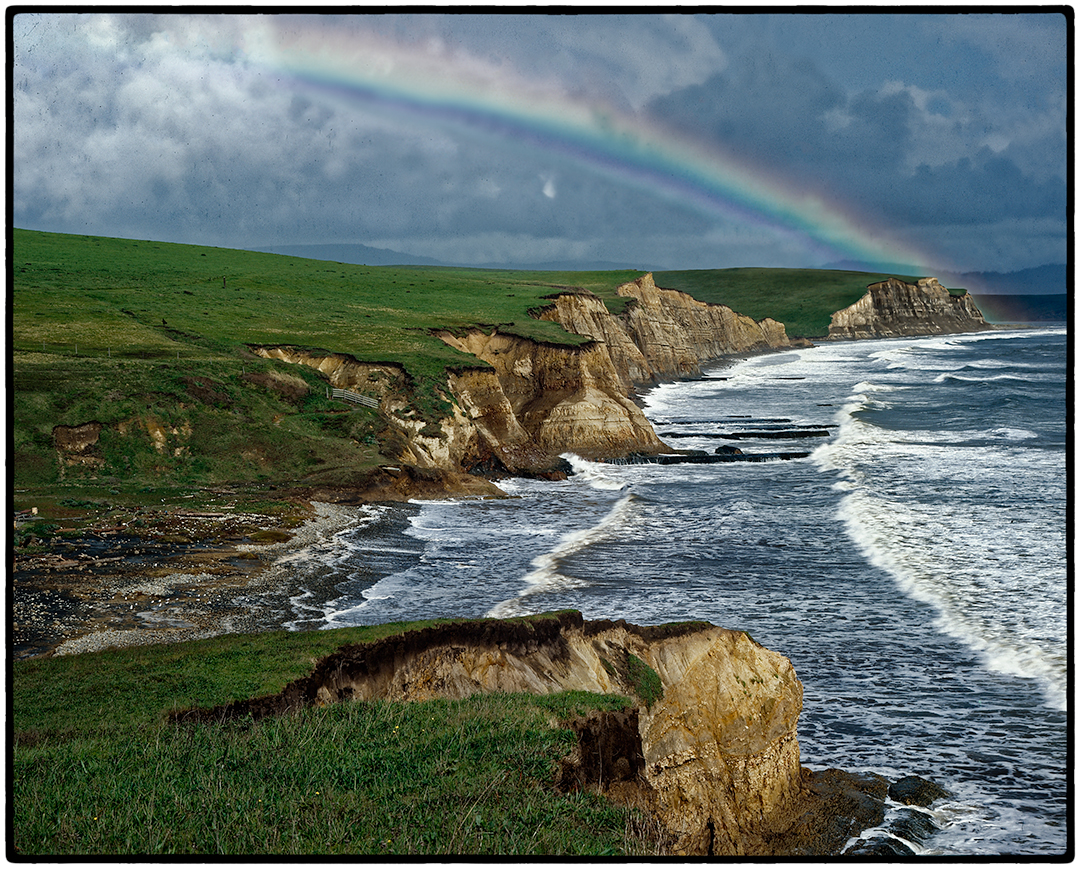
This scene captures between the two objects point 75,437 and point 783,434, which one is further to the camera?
point 783,434

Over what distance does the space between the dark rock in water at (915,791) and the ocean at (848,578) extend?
0.38 meters

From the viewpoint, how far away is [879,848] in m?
14.2

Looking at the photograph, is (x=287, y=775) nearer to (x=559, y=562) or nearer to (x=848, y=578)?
(x=559, y=562)

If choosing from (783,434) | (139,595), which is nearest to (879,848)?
(139,595)

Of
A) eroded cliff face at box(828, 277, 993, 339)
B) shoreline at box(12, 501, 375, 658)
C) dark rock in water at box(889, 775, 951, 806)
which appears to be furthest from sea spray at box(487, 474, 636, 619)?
eroded cliff face at box(828, 277, 993, 339)

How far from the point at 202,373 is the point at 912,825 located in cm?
3461

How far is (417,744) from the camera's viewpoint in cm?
1128

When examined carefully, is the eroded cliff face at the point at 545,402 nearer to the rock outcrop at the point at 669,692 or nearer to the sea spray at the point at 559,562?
the sea spray at the point at 559,562

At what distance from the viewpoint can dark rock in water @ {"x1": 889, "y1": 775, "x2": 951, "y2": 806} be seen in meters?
15.5

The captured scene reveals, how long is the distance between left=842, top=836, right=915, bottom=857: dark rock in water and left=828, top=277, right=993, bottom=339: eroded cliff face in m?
182

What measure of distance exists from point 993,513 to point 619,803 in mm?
27452

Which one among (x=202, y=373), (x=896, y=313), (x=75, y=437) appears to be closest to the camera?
(x=75, y=437)

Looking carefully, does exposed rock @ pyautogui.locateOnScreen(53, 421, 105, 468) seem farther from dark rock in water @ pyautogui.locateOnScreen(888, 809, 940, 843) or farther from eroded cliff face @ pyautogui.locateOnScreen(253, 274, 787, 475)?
dark rock in water @ pyautogui.locateOnScreen(888, 809, 940, 843)

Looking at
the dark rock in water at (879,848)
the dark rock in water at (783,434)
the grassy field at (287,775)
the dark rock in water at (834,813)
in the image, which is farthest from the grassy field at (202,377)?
the dark rock in water at (879,848)
